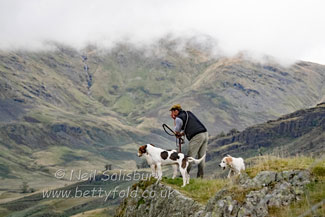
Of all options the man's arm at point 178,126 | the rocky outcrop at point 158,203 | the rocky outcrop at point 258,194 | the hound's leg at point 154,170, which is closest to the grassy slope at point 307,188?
the rocky outcrop at point 258,194

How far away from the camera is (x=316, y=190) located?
9992 mm

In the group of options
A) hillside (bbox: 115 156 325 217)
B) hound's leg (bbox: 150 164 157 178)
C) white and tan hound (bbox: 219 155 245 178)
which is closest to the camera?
hillside (bbox: 115 156 325 217)

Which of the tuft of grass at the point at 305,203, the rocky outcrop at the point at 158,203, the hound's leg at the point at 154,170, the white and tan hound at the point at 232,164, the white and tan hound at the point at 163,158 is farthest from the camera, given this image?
the white and tan hound at the point at 232,164

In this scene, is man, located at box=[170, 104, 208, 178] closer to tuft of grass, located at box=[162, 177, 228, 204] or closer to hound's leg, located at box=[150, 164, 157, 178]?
tuft of grass, located at box=[162, 177, 228, 204]

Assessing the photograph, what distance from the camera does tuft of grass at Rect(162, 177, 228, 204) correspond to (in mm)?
15410

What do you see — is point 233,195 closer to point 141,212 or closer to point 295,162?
point 295,162

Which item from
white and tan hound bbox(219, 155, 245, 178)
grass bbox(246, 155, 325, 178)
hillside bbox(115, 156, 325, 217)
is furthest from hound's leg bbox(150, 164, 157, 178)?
grass bbox(246, 155, 325, 178)

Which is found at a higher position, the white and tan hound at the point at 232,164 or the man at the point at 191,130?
the man at the point at 191,130

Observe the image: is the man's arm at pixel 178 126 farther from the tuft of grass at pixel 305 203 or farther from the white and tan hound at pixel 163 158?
the tuft of grass at pixel 305 203

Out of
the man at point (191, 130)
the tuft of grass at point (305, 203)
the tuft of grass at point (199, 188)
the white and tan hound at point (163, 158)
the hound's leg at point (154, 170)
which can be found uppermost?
the man at point (191, 130)

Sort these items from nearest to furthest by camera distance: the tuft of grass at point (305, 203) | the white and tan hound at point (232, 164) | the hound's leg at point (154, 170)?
1. the tuft of grass at point (305, 203)
2. the hound's leg at point (154, 170)
3. the white and tan hound at point (232, 164)

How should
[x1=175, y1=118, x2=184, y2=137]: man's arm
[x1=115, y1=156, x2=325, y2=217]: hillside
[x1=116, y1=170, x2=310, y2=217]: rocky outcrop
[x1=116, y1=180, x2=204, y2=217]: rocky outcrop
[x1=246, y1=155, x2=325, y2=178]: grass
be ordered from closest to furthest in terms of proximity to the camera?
[x1=115, y1=156, x2=325, y2=217]: hillside < [x1=116, y1=170, x2=310, y2=217]: rocky outcrop < [x1=246, y1=155, x2=325, y2=178]: grass < [x1=116, y1=180, x2=204, y2=217]: rocky outcrop < [x1=175, y1=118, x2=184, y2=137]: man's arm

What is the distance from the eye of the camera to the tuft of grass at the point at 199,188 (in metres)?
15.4

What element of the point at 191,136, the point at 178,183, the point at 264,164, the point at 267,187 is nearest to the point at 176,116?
the point at 191,136
